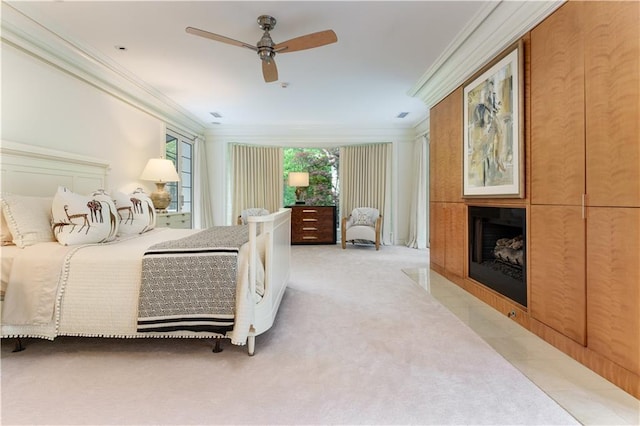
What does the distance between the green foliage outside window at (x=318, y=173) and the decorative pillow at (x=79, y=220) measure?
5.09 metres

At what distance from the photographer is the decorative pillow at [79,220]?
7.15 feet

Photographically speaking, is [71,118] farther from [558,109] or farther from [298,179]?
[298,179]

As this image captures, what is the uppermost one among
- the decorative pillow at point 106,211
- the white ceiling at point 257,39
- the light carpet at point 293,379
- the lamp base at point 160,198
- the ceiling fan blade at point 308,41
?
the white ceiling at point 257,39

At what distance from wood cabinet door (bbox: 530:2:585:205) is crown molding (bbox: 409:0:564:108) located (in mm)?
110

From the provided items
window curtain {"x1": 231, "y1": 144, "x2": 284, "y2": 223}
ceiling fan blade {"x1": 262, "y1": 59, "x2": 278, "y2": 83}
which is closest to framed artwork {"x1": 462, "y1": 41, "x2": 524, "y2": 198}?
ceiling fan blade {"x1": 262, "y1": 59, "x2": 278, "y2": 83}

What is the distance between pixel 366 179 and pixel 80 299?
5.67 meters

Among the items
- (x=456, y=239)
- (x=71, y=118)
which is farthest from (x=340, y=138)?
(x=71, y=118)

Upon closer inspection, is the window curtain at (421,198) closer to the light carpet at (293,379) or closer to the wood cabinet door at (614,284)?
the light carpet at (293,379)

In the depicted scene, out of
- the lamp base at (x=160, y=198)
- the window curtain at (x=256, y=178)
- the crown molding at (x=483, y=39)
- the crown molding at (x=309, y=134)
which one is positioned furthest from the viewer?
the window curtain at (x=256, y=178)

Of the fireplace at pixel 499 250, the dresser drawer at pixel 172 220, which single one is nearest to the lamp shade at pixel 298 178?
the dresser drawer at pixel 172 220

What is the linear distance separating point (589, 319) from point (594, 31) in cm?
152

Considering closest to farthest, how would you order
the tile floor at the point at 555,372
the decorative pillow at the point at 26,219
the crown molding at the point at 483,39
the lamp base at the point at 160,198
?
1. the tile floor at the point at 555,372
2. the decorative pillow at the point at 26,219
3. the crown molding at the point at 483,39
4. the lamp base at the point at 160,198

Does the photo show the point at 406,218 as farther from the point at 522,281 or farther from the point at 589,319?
the point at 589,319

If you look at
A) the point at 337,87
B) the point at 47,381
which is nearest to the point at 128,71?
the point at 337,87
